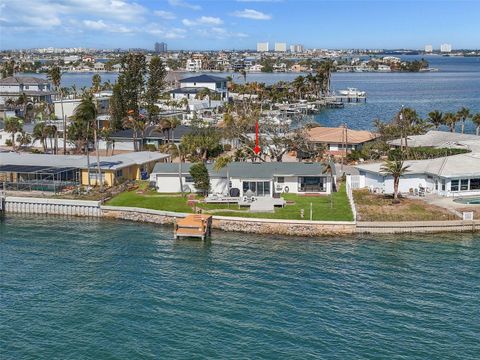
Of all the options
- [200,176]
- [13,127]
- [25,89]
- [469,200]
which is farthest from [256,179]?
[25,89]

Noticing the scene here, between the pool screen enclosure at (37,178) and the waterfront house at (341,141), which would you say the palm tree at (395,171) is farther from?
the pool screen enclosure at (37,178)

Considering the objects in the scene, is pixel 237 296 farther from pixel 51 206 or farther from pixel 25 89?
pixel 25 89

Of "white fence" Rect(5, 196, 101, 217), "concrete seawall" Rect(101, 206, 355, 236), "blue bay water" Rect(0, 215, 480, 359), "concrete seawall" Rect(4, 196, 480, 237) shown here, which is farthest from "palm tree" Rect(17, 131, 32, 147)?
"concrete seawall" Rect(101, 206, 355, 236)

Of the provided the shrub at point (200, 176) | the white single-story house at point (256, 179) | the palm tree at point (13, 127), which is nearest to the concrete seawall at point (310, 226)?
the shrub at point (200, 176)

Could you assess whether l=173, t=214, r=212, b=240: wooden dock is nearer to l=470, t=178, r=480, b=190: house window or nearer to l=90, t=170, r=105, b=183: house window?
l=90, t=170, r=105, b=183: house window

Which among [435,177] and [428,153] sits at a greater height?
[428,153]
